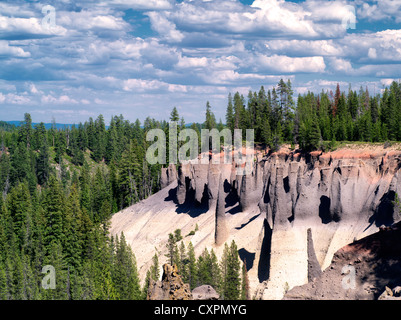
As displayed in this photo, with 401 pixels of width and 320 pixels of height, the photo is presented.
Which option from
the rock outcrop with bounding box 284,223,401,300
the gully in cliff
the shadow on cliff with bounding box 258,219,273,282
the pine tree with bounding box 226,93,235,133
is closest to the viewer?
the rock outcrop with bounding box 284,223,401,300

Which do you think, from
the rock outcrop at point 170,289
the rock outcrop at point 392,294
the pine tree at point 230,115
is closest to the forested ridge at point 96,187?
the pine tree at point 230,115

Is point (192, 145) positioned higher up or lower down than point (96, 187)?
higher up

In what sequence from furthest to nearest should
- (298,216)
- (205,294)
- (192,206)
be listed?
1. (192,206)
2. (298,216)
3. (205,294)

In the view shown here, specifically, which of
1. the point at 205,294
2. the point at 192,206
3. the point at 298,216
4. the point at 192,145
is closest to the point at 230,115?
the point at 192,145

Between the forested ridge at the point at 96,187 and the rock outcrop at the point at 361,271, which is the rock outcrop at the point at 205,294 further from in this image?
the forested ridge at the point at 96,187

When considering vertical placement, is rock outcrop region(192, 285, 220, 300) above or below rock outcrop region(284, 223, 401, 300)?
below

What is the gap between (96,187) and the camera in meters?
104

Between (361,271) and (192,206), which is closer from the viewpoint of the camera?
(361,271)

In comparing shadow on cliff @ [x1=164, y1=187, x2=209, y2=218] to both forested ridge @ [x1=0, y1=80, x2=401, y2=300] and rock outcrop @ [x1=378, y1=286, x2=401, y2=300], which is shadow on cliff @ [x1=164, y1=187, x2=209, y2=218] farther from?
rock outcrop @ [x1=378, y1=286, x2=401, y2=300]

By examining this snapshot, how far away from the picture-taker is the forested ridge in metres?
56.5

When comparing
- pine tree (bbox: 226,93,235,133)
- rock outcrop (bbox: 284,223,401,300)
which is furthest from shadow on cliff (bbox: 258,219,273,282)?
pine tree (bbox: 226,93,235,133)

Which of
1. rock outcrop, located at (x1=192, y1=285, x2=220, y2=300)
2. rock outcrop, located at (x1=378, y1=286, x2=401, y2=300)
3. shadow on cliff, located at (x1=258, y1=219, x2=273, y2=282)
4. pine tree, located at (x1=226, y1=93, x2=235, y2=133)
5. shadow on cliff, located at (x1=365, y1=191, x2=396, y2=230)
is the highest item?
pine tree, located at (x1=226, y1=93, x2=235, y2=133)

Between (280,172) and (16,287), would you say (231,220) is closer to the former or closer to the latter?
(280,172)

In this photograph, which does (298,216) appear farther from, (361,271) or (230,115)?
(230,115)
